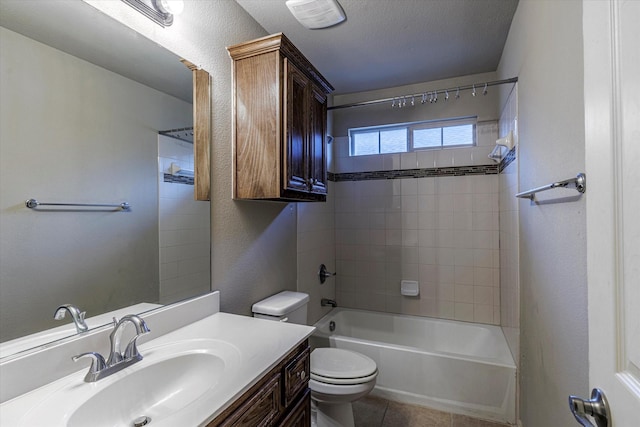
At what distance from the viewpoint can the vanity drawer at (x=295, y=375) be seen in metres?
1.12

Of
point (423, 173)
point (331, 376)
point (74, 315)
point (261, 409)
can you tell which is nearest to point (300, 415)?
point (261, 409)

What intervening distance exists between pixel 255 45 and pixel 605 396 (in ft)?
5.90

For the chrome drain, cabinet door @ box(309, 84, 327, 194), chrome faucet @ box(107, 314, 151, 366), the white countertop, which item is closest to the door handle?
the white countertop

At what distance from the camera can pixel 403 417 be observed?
2008 millimetres

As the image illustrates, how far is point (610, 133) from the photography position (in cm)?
50

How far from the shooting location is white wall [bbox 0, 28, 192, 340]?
2.74 feet

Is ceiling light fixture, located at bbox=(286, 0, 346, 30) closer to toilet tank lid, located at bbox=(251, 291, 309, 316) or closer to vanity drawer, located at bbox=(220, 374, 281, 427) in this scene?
toilet tank lid, located at bbox=(251, 291, 309, 316)

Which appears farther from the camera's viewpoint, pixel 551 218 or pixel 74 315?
pixel 551 218

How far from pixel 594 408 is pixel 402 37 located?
220 centimetres

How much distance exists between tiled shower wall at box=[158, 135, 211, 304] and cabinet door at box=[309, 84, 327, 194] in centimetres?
69

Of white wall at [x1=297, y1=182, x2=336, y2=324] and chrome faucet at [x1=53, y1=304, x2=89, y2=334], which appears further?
white wall at [x1=297, y1=182, x2=336, y2=324]

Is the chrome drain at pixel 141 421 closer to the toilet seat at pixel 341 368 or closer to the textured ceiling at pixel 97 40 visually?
the toilet seat at pixel 341 368

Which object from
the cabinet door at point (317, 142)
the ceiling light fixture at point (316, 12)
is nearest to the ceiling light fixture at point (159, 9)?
the ceiling light fixture at point (316, 12)

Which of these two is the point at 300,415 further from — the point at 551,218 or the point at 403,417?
the point at 551,218
